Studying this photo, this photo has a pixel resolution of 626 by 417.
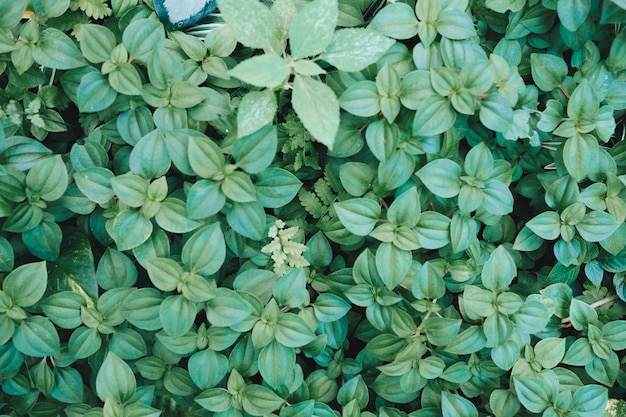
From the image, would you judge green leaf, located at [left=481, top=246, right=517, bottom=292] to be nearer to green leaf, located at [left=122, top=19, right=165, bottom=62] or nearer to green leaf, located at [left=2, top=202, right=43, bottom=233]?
green leaf, located at [left=122, top=19, right=165, bottom=62]

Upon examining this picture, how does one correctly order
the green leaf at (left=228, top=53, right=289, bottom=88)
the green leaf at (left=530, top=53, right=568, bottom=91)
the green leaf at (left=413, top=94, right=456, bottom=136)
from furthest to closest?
the green leaf at (left=530, top=53, right=568, bottom=91) → the green leaf at (left=413, top=94, right=456, bottom=136) → the green leaf at (left=228, top=53, right=289, bottom=88)

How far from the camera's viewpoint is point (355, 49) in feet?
4.73

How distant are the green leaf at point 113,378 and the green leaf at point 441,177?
1.00 meters

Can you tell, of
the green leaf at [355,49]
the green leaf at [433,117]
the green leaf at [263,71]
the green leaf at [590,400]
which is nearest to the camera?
the green leaf at [263,71]

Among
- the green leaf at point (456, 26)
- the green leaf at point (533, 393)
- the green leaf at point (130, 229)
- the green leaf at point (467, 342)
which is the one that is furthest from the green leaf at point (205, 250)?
the green leaf at point (533, 393)

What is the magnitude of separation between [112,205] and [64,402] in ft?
2.11

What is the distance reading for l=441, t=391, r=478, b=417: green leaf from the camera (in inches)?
64.7

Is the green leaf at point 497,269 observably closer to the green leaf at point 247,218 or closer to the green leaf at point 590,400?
the green leaf at point 590,400

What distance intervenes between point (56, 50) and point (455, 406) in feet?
5.20

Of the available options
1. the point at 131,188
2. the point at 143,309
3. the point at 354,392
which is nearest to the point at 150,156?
the point at 131,188

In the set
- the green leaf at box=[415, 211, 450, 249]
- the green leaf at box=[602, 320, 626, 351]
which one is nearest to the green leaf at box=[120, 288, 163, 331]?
the green leaf at box=[415, 211, 450, 249]

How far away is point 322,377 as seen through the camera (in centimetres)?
172

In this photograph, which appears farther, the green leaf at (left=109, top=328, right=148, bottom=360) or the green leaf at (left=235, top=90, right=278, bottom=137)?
the green leaf at (left=109, top=328, right=148, bottom=360)

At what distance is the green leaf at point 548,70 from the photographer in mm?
1742
